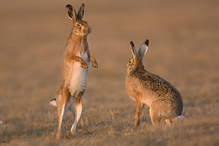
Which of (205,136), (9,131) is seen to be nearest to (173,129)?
(205,136)

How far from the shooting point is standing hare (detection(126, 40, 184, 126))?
293 inches

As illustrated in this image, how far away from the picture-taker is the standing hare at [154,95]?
7.45 metres

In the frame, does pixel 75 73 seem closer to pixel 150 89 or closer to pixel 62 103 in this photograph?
pixel 62 103

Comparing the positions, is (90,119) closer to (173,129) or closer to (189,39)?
(173,129)

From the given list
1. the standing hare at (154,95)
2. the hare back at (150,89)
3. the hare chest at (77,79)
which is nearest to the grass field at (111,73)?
the standing hare at (154,95)

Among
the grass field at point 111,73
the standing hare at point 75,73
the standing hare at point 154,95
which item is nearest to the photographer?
the grass field at point 111,73

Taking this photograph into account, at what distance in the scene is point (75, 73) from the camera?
795cm

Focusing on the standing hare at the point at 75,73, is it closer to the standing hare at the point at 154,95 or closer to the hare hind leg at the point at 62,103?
the hare hind leg at the point at 62,103

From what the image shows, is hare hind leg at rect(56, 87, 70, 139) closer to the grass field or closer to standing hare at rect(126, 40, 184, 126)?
the grass field

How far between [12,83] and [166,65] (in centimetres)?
828

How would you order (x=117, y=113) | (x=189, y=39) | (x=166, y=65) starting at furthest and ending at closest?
1. (x=189, y=39)
2. (x=166, y=65)
3. (x=117, y=113)

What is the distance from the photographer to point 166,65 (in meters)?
20.4

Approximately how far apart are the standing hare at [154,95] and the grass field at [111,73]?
0.88ft

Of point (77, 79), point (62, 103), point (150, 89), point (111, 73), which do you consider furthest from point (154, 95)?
point (111, 73)
